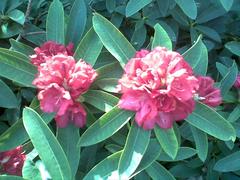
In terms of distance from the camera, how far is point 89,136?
140cm

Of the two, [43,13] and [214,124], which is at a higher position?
[43,13]

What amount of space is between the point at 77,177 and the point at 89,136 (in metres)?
0.25

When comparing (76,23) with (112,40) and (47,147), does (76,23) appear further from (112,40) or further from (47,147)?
(47,147)

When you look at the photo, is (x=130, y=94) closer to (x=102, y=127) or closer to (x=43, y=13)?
(x=102, y=127)

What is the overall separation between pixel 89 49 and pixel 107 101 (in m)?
0.19

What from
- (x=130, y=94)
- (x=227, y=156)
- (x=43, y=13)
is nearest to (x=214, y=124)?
(x=130, y=94)

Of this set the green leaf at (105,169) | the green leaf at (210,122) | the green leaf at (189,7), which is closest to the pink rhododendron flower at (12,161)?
the green leaf at (105,169)

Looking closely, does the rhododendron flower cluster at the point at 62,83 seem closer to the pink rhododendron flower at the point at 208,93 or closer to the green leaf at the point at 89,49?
the green leaf at the point at 89,49

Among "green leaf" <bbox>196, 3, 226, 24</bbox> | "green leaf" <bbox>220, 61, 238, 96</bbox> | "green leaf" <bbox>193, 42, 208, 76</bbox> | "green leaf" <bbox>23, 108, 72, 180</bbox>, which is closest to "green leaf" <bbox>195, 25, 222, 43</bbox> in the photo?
"green leaf" <bbox>196, 3, 226, 24</bbox>

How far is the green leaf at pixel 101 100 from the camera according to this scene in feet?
4.78

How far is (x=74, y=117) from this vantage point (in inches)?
57.1

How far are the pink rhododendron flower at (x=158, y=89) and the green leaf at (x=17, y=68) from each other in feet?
0.93

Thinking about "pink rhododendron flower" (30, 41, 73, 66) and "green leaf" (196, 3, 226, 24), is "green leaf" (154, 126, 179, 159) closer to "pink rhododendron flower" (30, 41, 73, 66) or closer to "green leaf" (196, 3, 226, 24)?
"pink rhododendron flower" (30, 41, 73, 66)

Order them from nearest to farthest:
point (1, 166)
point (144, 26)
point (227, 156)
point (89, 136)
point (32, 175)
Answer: point (32, 175) → point (89, 136) → point (1, 166) → point (227, 156) → point (144, 26)
